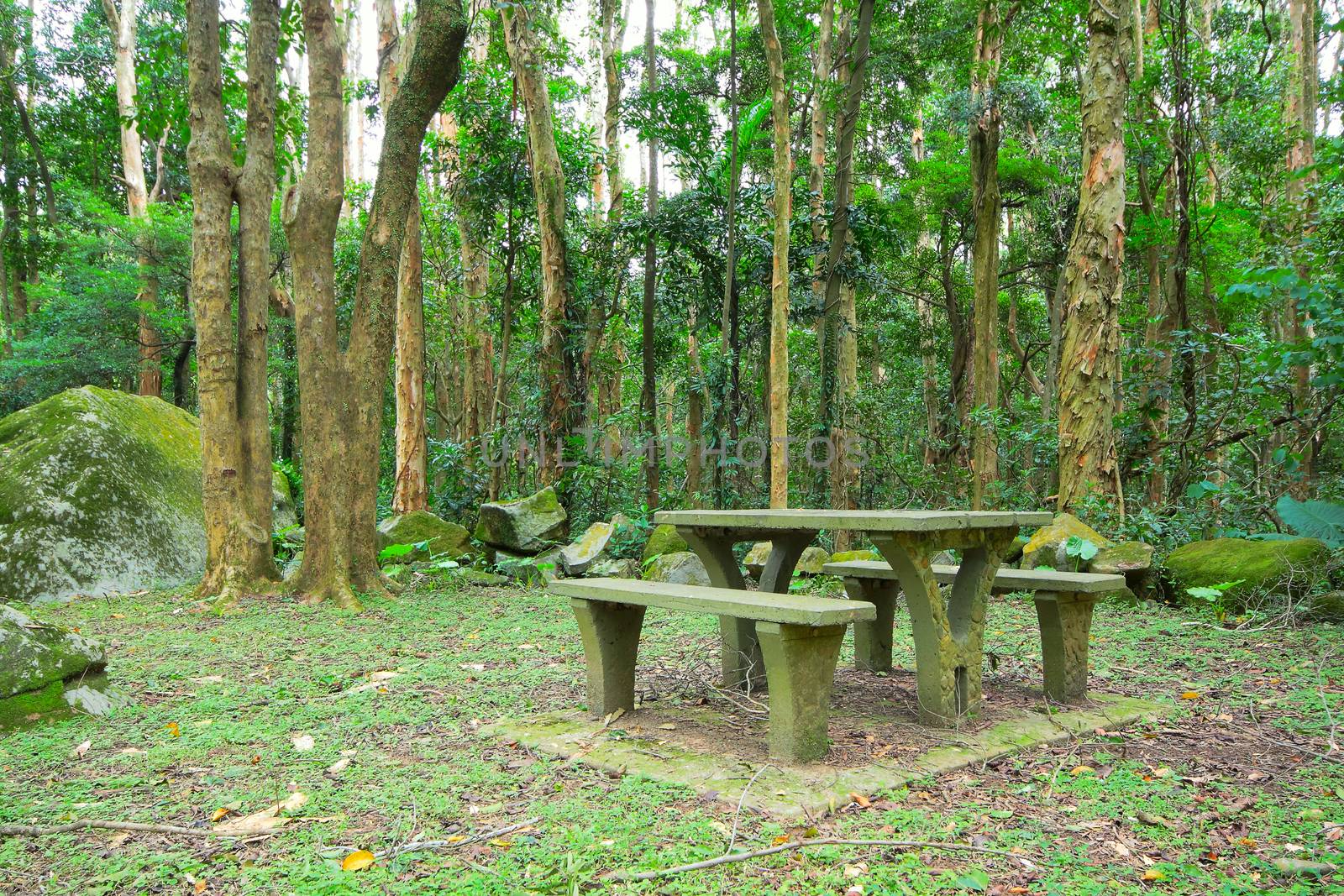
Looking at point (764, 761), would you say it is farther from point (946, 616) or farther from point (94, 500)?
point (94, 500)

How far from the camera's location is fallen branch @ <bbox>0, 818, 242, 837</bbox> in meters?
2.29

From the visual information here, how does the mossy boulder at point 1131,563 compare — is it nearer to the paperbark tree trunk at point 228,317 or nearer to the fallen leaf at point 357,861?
the fallen leaf at point 357,861

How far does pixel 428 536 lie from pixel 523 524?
931 mm

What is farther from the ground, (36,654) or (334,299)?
(334,299)

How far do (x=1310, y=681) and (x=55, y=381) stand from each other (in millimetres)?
16299

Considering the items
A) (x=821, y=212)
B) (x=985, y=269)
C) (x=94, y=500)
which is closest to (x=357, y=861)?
(x=94, y=500)

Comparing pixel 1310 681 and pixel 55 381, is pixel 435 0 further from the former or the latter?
pixel 55 381

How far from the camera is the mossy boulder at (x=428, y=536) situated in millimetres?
7879

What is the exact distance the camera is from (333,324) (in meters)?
6.25

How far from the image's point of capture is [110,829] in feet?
7.68

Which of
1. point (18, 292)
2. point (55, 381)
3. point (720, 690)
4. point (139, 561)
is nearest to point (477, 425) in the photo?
point (139, 561)

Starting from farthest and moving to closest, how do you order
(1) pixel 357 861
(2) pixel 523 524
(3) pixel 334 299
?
(2) pixel 523 524, (3) pixel 334 299, (1) pixel 357 861

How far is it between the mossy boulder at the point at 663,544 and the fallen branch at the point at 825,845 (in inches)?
214

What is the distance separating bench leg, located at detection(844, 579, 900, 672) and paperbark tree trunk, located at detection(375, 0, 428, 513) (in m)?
7.43
